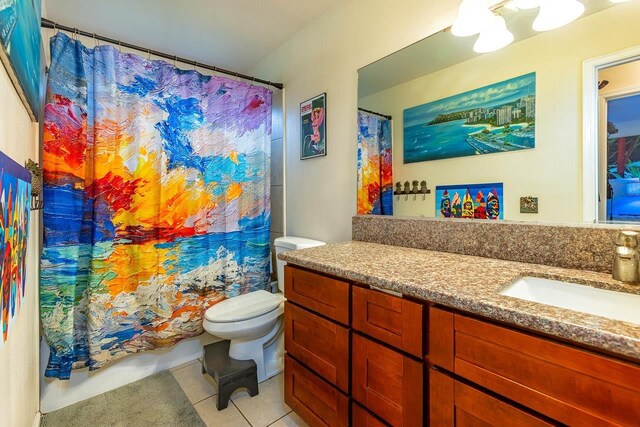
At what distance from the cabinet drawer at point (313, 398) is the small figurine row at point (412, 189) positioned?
96cm

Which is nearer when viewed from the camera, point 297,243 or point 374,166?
point 374,166

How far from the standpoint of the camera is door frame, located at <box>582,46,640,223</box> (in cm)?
98

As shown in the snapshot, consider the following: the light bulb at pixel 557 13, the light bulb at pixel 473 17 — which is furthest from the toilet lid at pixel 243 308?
the light bulb at pixel 557 13

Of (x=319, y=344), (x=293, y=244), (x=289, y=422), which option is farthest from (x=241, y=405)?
(x=293, y=244)

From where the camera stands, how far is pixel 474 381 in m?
0.75

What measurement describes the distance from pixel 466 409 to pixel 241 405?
1.32 m

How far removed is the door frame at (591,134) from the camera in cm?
98

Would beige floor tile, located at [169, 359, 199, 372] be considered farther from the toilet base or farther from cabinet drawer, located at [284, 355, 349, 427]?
cabinet drawer, located at [284, 355, 349, 427]

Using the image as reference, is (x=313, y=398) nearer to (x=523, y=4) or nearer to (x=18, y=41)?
(x=18, y=41)

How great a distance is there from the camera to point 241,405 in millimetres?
1626

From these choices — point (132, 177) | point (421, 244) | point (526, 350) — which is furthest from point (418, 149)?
point (132, 177)

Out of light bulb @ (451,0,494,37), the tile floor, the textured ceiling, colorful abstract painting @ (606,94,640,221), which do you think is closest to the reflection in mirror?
colorful abstract painting @ (606,94,640,221)

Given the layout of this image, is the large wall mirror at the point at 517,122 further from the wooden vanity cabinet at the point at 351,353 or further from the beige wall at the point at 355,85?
the wooden vanity cabinet at the point at 351,353

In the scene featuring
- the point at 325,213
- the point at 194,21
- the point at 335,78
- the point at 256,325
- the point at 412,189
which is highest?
the point at 194,21
